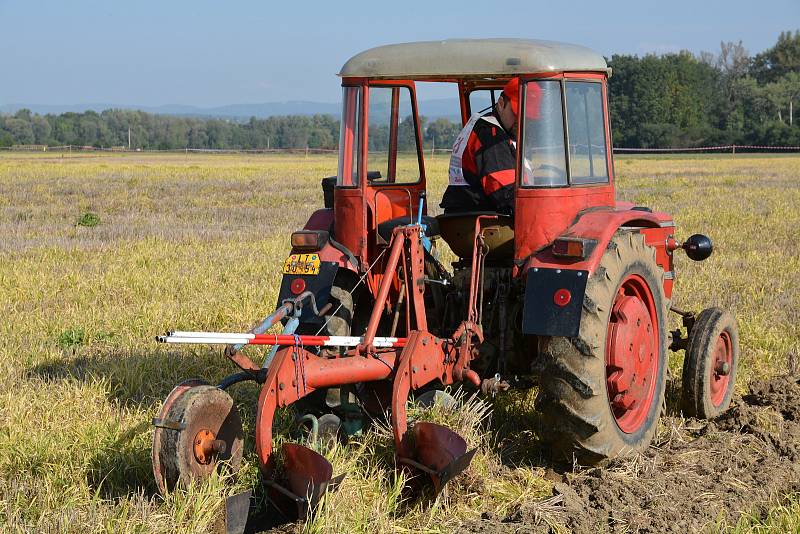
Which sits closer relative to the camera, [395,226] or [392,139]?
[395,226]

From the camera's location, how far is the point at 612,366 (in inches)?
199

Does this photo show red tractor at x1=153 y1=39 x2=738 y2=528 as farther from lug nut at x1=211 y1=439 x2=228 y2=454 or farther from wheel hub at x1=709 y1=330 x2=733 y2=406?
wheel hub at x1=709 y1=330 x2=733 y2=406

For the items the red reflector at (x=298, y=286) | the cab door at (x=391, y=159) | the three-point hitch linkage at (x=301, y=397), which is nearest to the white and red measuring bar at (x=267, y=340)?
the three-point hitch linkage at (x=301, y=397)

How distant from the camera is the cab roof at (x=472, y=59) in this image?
4887mm

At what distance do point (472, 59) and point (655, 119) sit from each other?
202 feet

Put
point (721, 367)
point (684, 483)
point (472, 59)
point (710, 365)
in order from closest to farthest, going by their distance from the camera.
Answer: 1. point (684, 483)
2. point (472, 59)
3. point (710, 365)
4. point (721, 367)

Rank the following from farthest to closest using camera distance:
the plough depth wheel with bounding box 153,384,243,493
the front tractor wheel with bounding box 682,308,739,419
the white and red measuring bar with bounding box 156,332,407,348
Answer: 1. the front tractor wheel with bounding box 682,308,739,419
2. the plough depth wheel with bounding box 153,384,243,493
3. the white and red measuring bar with bounding box 156,332,407,348

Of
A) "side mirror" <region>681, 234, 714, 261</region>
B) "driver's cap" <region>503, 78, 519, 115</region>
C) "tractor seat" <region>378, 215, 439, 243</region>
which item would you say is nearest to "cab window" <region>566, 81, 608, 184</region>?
"driver's cap" <region>503, 78, 519, 115</region>

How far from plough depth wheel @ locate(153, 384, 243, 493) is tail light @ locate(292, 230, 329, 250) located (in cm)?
124

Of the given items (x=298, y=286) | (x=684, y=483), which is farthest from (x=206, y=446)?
(x=684, y=483)

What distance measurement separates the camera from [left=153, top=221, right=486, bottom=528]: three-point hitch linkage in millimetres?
4141

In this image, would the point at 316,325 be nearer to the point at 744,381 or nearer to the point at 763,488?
the point at 763,488

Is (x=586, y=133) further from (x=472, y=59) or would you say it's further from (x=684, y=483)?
(x=684, y=483)

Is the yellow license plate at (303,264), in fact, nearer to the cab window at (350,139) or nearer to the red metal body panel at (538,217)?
the cab window at (350,139)
